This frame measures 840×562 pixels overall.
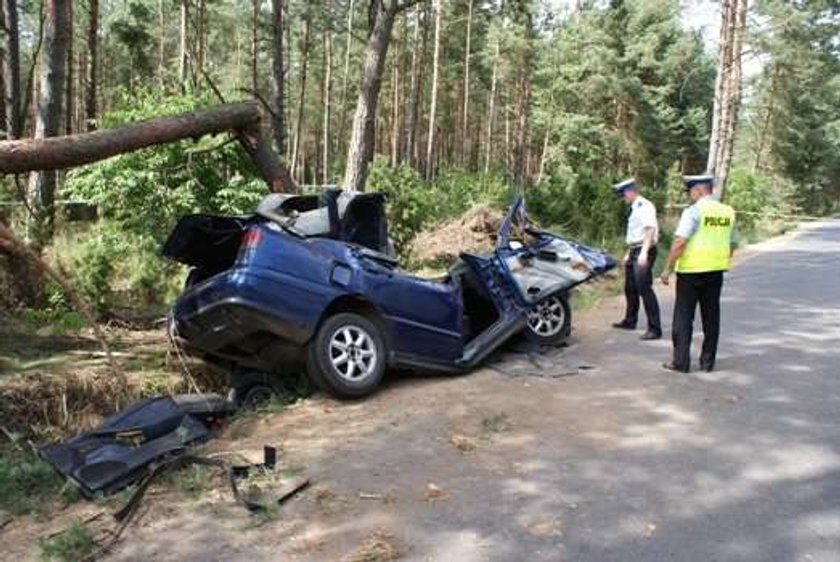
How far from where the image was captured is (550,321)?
8.95 meters

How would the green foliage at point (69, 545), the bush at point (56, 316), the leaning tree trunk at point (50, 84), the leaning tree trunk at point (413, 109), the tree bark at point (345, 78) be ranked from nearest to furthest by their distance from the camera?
1. the green foliage at point (69, 545)
2. the bush at point (56, 316)
3. the leaning tree trunk at point (50, 84)
4. the leaning tree trunk at point (413, 109)
5. the tree bark at point (345, 78)

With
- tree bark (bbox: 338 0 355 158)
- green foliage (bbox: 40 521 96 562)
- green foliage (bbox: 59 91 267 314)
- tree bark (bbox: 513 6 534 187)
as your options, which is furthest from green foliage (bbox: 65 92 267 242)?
tree bark (bbox: 513 6 534 187)

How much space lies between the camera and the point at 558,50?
4544cm

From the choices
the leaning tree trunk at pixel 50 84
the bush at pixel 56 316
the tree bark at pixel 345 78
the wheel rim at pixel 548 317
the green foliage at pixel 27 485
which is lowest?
the green foliage at pixel 27 485

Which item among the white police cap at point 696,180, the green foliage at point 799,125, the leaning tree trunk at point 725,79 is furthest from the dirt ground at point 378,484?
the green foliage at point 799,125

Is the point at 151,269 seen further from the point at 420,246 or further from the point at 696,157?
the point at 696,157

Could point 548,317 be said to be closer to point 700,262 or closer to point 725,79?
point 700,262

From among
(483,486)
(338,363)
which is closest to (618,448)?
(483,486)

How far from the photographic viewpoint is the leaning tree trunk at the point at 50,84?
10680 mm

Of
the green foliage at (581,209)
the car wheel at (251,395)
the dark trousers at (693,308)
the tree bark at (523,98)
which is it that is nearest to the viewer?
the car wheel at (251,395)

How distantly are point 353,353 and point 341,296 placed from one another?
1.65ft

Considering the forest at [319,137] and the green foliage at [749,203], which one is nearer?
the forest at [319,137]

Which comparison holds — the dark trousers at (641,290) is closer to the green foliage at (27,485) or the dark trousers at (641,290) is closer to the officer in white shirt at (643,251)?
the officer in white shirt at (643,251)

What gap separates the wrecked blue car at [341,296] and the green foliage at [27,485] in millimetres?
1750
